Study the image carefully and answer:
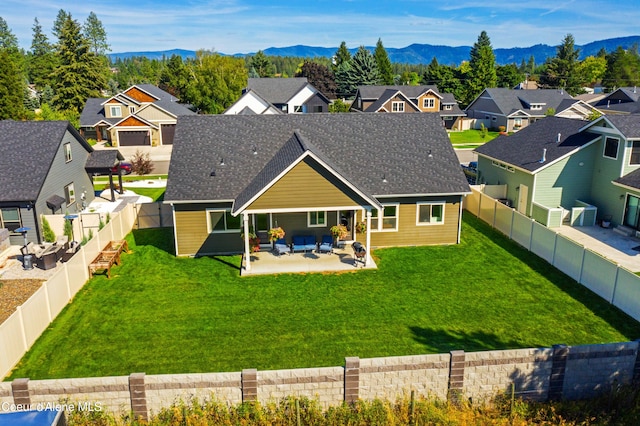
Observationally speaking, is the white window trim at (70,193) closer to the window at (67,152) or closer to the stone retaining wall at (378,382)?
the window at (67,152)

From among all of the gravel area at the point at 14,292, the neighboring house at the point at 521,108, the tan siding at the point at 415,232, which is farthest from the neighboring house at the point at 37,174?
the neighboring house at the point at 521,108

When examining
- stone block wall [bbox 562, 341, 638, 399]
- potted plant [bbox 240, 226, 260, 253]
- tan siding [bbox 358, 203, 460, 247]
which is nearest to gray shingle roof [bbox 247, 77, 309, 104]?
tan siding [bbox 358, 203, 460, 247]

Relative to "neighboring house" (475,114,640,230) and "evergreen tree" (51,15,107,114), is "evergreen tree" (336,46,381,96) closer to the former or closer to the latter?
"evergreen tree" (51,15,107,114)

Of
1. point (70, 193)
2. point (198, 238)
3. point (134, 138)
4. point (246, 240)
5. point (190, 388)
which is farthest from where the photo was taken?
point (134, 138)

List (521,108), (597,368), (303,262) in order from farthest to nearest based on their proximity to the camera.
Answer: (521,108) < (303,262) < (597,368)

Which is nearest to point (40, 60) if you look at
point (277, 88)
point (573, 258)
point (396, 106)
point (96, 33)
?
point (96, 33)

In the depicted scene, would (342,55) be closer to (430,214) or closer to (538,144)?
(538,144)
